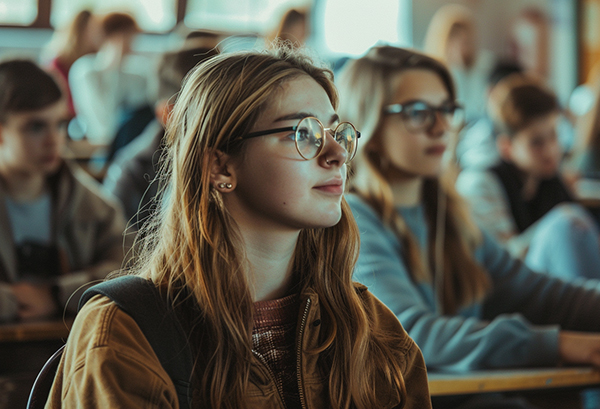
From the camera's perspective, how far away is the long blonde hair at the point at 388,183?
1860 mm

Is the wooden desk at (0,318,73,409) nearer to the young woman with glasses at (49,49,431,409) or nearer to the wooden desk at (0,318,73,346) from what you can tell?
the wooden desk at (0,318,73,346)

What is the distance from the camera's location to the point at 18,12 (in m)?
6.29

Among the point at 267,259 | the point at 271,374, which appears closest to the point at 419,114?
the point at 267,259

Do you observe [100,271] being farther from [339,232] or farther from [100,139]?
[100,139]

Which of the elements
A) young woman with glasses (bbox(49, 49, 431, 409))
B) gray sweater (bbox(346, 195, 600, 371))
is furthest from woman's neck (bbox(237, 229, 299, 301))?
gray sweater (bbox(346, 195, 600, 371))

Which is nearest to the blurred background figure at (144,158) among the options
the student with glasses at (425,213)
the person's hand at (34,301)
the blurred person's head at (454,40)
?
the person's hand at (34,301)

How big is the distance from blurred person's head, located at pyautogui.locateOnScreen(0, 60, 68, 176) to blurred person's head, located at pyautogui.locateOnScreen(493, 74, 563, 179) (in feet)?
6.92

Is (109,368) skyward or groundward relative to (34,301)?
skyward

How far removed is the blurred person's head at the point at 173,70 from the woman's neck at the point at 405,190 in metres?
1.16

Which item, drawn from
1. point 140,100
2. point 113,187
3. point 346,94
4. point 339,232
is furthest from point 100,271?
point 140,100

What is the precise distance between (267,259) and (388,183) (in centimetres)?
85

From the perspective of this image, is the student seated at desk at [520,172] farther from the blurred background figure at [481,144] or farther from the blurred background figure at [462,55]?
the blurred background figure at [462,55]

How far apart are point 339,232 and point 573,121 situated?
20.0ft

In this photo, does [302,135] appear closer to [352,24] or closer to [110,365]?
[110,365]
